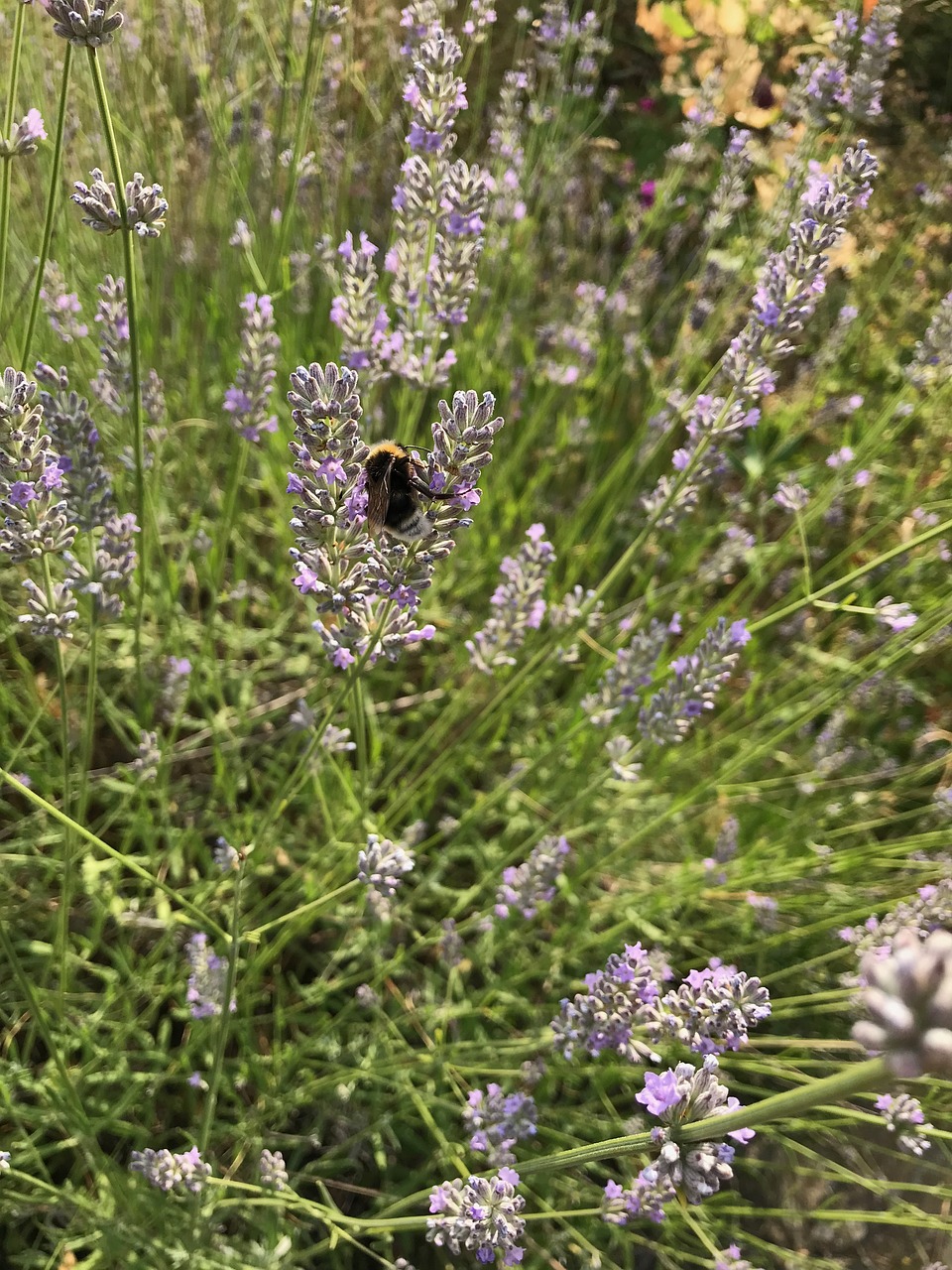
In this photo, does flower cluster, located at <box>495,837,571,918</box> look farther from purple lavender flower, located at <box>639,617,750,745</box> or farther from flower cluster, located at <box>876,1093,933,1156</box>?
flower cluster, located at <box>876,1093,933,1156</box>

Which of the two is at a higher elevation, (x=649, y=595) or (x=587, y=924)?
(x=649, y=595)

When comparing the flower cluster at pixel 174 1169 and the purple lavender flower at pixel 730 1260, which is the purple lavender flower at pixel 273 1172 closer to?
the flower cluster at pixel 174 1169

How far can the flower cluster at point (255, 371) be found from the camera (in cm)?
165

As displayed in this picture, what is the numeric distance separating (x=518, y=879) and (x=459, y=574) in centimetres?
135

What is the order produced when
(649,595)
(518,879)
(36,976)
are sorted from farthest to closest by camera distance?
(649,595) → (36,976) → (518,879)

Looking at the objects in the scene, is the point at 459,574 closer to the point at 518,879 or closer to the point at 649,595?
the point at 649,595

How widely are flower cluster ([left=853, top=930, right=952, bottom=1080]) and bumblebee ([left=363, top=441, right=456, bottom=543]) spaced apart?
689mm

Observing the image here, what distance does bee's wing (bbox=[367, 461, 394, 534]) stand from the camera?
1228 millimetres

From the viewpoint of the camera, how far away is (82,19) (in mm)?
1007

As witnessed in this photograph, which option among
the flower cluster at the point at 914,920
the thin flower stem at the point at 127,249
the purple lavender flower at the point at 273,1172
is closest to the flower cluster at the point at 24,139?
the thin flower stem at the point at 127,249

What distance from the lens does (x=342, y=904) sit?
2209mm

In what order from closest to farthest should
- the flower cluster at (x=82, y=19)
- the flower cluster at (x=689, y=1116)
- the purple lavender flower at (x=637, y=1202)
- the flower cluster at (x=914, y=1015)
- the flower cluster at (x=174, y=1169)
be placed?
the flower cluster at (x=914, y=1015) → the flower cluster at (x=689, y=1116) → the flower cluster at (x=82, y=19) → the purple lavender flower at (x=637, y=1202) → the flower cluster at (x=174, y=1169)

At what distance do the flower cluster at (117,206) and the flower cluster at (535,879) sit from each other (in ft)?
4.41

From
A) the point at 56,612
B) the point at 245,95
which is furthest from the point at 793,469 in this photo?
the point at 56,612
